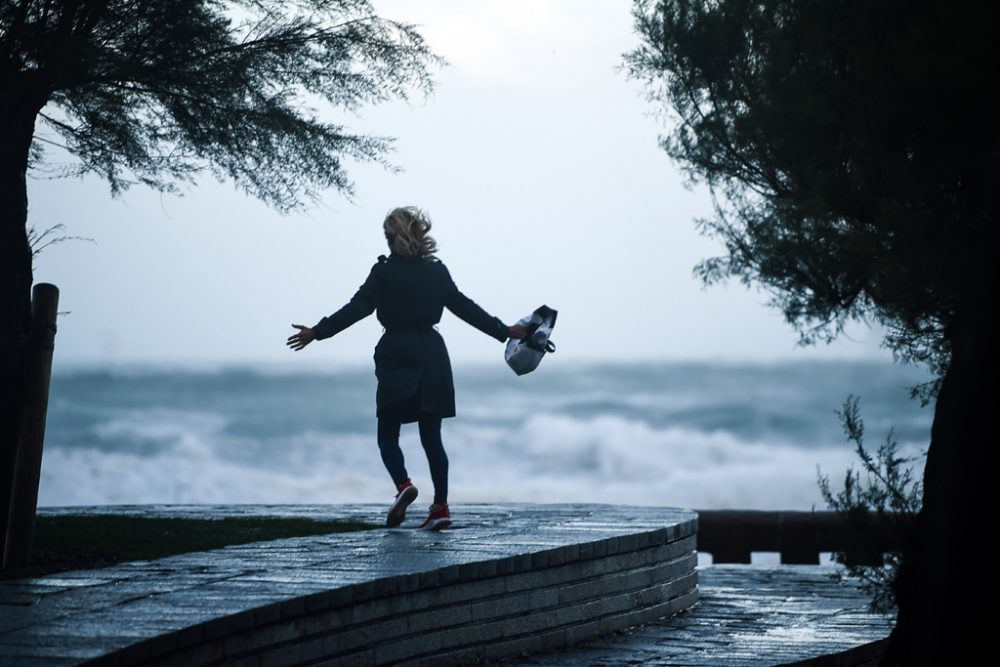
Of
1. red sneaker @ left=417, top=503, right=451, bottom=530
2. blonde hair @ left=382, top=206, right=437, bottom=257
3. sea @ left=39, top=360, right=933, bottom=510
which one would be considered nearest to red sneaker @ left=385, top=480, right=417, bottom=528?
red sneaker @ left=417, top=503, right=451, bottom=530

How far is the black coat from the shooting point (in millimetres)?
6941

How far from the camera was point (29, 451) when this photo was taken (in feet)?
19.5

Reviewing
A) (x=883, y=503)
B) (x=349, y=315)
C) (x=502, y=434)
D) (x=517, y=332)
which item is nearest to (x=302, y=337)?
(x=349, y=315)

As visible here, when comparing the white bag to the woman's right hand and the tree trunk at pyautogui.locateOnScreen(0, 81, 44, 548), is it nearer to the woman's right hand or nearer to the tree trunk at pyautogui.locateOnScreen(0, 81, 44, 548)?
the woman's right hand

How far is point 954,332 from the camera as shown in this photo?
510cm

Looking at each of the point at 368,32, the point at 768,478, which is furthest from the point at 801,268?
the point at 768,478

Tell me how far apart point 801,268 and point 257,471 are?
100ft

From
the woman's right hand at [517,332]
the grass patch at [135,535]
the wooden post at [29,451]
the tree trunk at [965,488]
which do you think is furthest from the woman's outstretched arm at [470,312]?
the tree trunk at [965,488]

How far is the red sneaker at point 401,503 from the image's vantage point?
23.1 feet

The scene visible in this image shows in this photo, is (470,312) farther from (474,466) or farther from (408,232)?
(474,466)

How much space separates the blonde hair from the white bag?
78cm

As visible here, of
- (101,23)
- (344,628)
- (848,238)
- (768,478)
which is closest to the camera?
(344,628)

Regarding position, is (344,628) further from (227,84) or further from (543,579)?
(227,84)

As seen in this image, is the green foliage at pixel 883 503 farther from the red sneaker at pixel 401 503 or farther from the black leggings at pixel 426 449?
the red sneaker at pixel 401 503
